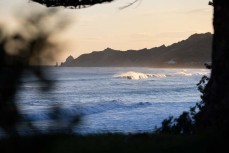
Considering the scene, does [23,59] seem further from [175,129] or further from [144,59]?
[144,59]

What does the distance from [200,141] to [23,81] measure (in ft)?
15.0

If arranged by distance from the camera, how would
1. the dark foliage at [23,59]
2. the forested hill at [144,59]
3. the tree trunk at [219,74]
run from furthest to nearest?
the forested hill at [144,59]
the tree trunk at [219,74]
the dark foliage at [23,59]

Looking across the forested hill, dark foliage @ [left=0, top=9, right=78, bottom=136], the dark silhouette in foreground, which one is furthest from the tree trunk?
the forested hill

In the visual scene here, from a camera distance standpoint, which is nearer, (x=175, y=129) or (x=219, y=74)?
(x=219, y=74)

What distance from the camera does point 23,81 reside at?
2.38 meters

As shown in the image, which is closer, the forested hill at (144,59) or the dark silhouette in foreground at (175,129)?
the dark silhouette in foreground at (175,129)

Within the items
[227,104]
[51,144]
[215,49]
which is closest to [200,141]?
[227,104]

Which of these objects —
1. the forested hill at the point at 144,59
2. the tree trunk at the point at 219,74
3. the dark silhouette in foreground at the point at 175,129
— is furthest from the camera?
the forested hill at the point at 144,59

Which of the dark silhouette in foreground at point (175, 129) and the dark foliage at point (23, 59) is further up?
the dark foliage at point (23, 59)

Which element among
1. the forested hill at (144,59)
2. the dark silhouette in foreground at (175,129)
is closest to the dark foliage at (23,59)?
the dark silhouette in foreground at (175,129)

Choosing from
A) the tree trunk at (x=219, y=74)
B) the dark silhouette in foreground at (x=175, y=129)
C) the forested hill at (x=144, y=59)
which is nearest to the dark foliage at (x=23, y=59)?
the dark silhouette in foreground at (x=175, y=129)

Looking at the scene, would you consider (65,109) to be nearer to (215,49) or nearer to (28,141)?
(28,141)

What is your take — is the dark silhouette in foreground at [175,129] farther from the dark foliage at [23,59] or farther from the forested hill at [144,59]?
the forested hill at [144,59]

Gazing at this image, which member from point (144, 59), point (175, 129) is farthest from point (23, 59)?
point (144, 59)
